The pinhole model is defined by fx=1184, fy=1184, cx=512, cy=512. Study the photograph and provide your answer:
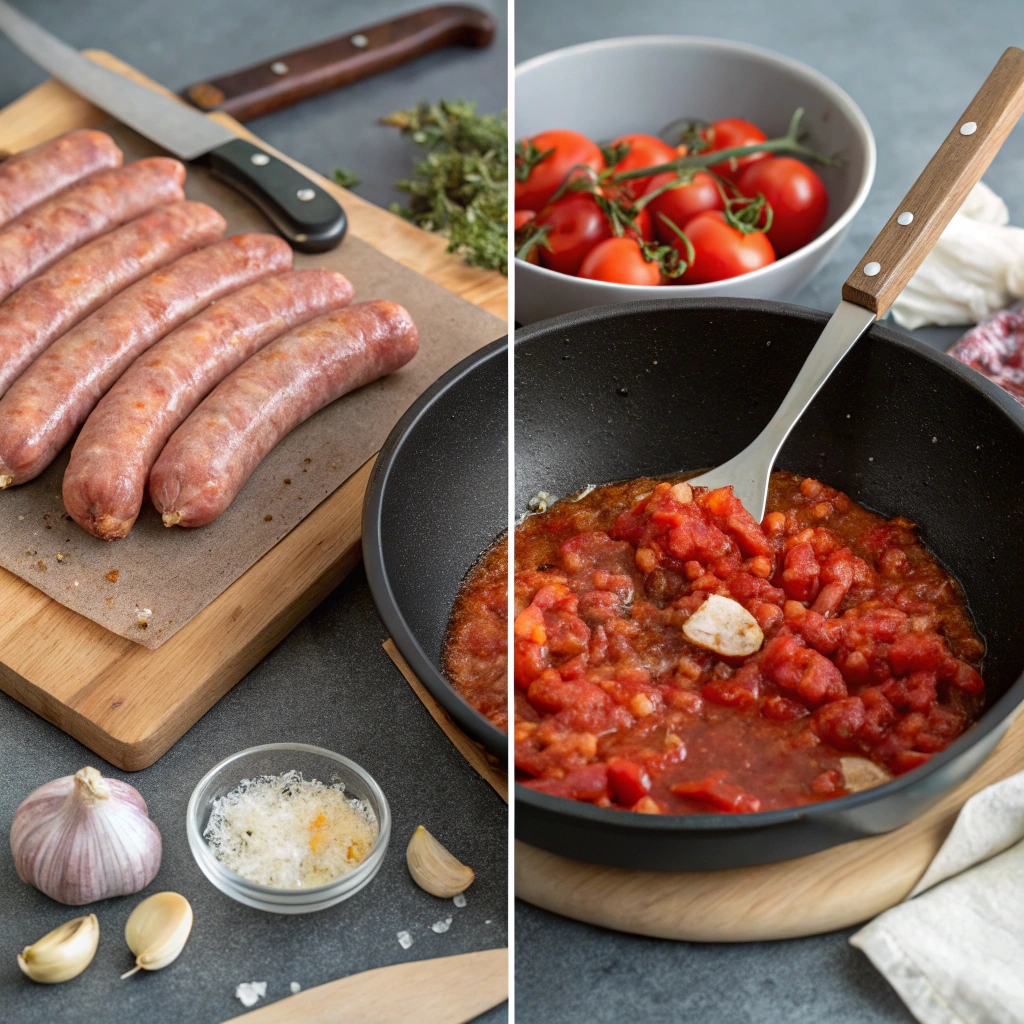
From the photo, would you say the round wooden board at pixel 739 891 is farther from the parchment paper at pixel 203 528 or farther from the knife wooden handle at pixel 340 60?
the knife wooden handle at pixel 340 60

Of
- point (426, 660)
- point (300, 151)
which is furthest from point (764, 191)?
point (426, 660)

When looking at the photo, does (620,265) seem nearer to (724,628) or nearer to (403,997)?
(724,628)

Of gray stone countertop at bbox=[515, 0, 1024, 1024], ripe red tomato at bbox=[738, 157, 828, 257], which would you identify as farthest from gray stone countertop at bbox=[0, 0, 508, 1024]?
ripe red tomato at bbox=[738, 157, 828, 257]

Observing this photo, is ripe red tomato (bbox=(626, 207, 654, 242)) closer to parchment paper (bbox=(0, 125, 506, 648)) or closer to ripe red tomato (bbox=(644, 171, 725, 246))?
ripe red tomato (bbox=(644, 171, 725, 246))

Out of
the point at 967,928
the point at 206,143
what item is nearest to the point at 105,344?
the point at 206,143

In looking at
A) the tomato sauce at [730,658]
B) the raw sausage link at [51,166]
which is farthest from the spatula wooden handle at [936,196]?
the raw sausage link at [51,166]

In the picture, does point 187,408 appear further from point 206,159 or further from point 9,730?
point 206,159

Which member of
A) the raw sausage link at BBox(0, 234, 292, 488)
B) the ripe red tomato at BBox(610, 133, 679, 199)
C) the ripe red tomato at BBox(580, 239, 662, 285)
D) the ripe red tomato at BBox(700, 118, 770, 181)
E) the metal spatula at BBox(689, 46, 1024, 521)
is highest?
the metal spatula at BBox(689, 46, 1024, 521)
